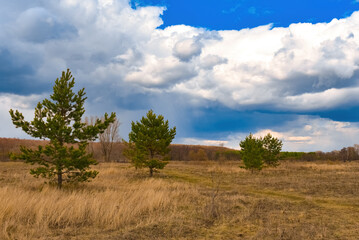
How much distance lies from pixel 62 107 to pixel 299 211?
11.9 meters

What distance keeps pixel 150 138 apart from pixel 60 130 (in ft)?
33.8

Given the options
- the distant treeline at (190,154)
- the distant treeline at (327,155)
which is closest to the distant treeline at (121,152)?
the distant treeline at (190,154)

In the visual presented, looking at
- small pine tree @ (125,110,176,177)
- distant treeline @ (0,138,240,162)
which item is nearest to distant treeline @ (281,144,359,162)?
distant treeline @ (0,138,240,162)

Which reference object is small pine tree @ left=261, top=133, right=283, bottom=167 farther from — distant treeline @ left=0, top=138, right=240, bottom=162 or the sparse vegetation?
distant treeline @ left=0, top=138, right=240, bottom=162

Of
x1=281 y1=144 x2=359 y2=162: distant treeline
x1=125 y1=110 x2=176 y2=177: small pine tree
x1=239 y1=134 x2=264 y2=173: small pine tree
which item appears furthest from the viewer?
x1=281 y1=144 x2=359 y2=162: distant treeline

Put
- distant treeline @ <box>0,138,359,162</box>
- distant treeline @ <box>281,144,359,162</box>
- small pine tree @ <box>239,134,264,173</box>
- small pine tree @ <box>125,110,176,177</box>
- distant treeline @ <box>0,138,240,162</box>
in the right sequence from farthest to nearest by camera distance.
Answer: distant treeline @ <box>281,144,359,162</box>
distant treeline @ <box>0,138,359,162</box>
distant treeline @ <box>0,138,240,162</box>
small pine tree @ <box>239,134,264,173</box>
small pine tree @ <box>125,110,176,177</box>

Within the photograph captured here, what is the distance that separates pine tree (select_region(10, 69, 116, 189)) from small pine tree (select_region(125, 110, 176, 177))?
28.5ft

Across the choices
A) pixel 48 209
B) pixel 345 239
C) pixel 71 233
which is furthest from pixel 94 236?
pixel 345 239

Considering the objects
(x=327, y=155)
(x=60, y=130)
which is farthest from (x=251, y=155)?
(x=327, y=155)

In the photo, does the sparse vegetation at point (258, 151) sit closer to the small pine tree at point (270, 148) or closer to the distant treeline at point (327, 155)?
the small pine tree at point (270, 148)

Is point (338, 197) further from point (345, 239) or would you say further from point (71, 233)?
point (71, 233)

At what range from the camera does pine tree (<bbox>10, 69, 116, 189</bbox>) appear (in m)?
12.5

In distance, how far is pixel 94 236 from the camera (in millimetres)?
6336

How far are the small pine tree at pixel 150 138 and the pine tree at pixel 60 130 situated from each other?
8.69 m
